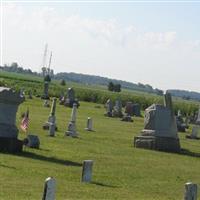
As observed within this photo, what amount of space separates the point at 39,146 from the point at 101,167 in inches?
171

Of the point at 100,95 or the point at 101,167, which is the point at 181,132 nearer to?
the point at 101,167

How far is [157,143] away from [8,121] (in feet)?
28.8

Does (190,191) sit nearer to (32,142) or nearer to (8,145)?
(8,145)

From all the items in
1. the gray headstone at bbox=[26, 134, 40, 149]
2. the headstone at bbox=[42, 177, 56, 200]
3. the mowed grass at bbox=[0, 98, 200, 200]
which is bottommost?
the mowed grass at bbox=[0, 98, 200, 200]

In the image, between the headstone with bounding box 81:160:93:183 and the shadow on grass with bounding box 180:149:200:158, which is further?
the shadow on grass with bounding box 180:149:200:158

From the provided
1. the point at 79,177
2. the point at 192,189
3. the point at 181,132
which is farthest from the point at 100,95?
the point at 192,189

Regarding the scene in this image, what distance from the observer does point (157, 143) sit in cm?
2841

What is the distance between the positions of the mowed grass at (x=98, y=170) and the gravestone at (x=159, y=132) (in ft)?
2.57

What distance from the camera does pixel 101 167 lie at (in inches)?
775

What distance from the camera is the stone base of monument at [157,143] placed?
2841 cm

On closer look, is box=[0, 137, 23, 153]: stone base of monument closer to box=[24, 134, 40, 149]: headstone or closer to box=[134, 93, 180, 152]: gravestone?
box=[24, 134, 40, 149]: headstone

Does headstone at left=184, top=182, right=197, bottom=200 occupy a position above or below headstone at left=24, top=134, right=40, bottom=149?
above

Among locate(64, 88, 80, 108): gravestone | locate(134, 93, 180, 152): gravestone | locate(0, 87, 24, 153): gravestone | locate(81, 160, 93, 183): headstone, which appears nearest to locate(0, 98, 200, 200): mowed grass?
locate(81, 160, 93, 183): headstone

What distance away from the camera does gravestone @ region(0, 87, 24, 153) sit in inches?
832
